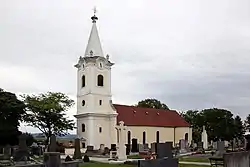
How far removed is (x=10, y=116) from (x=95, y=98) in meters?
13.5

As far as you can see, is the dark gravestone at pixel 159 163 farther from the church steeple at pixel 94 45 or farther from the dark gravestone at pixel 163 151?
the church steeple at pixel 94 45

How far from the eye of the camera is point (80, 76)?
2569 inches

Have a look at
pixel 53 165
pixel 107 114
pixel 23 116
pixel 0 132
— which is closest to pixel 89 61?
pixel 107 114

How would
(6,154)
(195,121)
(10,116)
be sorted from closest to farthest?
1. (6,154)
2. (10,116)
3. (195,121)

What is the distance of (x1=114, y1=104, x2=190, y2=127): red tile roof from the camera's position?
221 ft

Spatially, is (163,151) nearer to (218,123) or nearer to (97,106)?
(97,106)

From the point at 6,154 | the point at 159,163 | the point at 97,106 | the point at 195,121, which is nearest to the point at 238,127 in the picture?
the point at 195,121

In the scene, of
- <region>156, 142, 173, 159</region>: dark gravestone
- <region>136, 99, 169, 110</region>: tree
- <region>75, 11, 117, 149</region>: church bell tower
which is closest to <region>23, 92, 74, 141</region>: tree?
<region>75, 11, 117, 149</region>: church bell tower

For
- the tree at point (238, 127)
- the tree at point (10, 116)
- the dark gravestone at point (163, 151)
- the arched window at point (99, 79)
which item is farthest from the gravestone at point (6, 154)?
the tree at point (238, 127)

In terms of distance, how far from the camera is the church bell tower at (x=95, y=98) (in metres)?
62.9

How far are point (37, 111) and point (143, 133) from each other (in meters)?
17.9

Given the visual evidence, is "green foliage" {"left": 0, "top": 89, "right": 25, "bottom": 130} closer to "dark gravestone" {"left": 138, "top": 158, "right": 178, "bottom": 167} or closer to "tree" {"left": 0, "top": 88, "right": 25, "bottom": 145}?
"tree" {"left": 0, "top": 88, "right": 25, "bottom": 145}

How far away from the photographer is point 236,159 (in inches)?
381

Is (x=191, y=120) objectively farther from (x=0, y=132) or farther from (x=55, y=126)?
(x=0, y=132)
